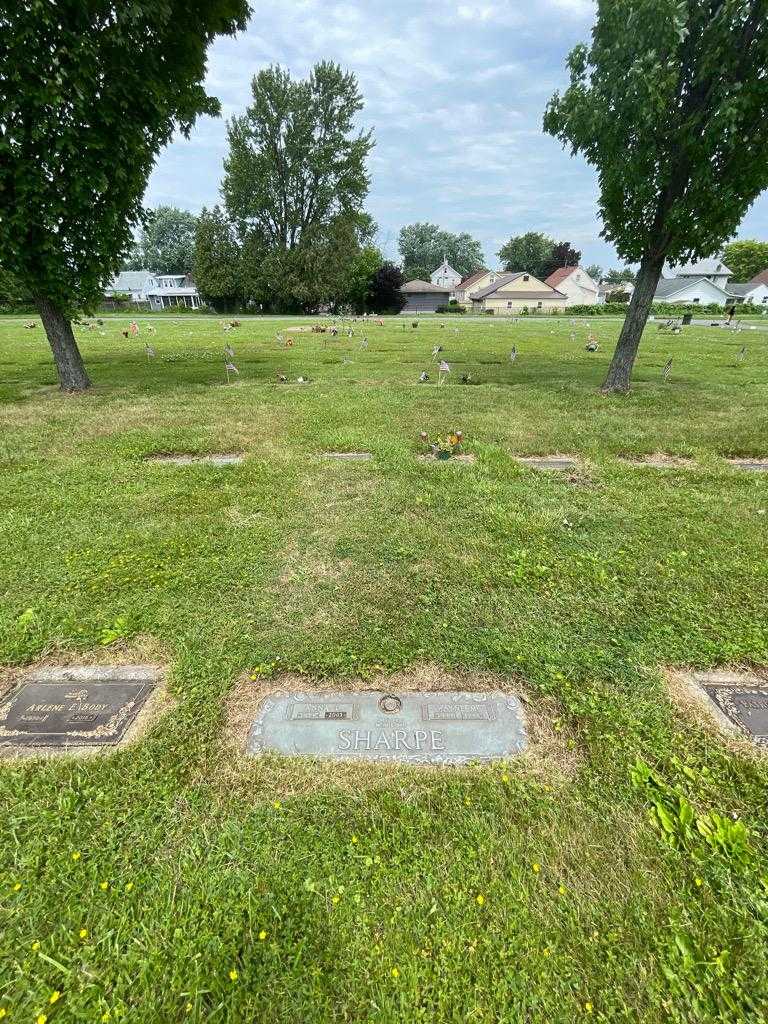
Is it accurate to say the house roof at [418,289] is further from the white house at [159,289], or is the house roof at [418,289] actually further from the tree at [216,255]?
the white house at [159,289]

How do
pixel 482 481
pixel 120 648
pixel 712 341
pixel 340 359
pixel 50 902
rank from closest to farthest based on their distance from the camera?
pixel 50 902 → pixel 120 648 → pixel 482 481 → pixel 340 359 → pixel 712 341

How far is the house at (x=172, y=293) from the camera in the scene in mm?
67175

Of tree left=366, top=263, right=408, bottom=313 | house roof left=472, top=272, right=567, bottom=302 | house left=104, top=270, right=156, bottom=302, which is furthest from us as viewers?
house left=104, top=270, right=156, bottom=302

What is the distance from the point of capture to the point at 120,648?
2.80 metres

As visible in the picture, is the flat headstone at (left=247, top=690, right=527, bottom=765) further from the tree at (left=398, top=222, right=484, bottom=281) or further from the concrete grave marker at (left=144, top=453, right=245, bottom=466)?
the tree at (left=398, top=222, right=484, bottom=281)

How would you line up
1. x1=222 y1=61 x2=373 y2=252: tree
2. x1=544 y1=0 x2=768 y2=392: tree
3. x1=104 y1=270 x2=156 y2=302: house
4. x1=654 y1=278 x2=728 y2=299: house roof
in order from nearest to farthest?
1. x1=544 y1=0 x2=768 y2=392: tree
2. x1=222 y1=61 x2=373 y2=252: tree
3. x1=654 y1=278 x2=728 y2=299: house roof
4. x1=104 y1=270 x2=156 y2=302: house

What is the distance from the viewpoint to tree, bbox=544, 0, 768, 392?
6738mm

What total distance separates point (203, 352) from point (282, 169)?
118 feet

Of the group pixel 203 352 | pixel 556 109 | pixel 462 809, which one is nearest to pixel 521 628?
pixel 462 809

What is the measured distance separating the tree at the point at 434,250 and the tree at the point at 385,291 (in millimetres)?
40051

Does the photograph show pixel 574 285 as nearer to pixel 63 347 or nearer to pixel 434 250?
pixel 434 250

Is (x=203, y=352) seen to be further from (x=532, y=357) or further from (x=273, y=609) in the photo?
(x=273, y=609)

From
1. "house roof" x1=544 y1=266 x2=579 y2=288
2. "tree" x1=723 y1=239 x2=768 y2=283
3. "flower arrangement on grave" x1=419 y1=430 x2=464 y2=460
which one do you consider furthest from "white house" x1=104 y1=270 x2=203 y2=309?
"tree" x1=723 y1=239 x2=768 y2=283

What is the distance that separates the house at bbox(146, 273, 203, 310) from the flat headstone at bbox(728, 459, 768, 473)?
7425 centimetres
